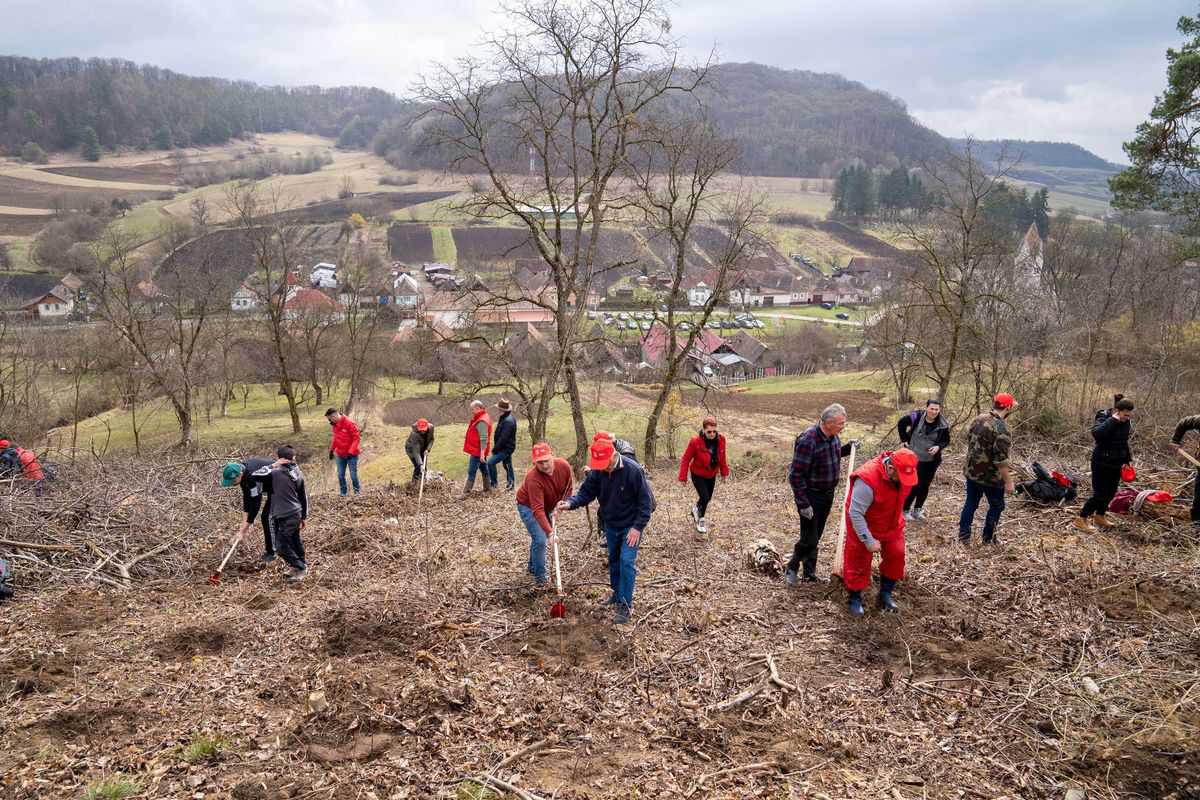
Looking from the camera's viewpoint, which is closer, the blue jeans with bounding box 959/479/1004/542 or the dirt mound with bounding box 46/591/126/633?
the dirt mound with bounding box 46/591/126/633

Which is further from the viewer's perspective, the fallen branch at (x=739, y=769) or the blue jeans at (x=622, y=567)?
the blue jeans at (x=622, y=567)

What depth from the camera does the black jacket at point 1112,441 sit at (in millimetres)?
7582

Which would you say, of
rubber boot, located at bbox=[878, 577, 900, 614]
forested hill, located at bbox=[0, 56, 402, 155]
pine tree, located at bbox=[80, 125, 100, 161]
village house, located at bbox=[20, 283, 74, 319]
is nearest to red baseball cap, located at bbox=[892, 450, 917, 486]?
rubber boot, located at bbox=[878, 577, 900, 614]

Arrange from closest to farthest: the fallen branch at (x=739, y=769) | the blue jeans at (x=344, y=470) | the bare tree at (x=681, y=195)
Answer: the fallen branch at (x=739, y=769), the blue jeans at (x=344, y=470), the bare tree at (x=681, y=195)

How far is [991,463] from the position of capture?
24.4 ft

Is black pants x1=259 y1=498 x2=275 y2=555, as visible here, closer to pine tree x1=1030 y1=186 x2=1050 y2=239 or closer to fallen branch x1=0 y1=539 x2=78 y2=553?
fallen branch x1=0 y1=539 x2=78 y2=553

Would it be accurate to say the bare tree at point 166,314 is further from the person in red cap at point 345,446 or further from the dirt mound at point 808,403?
the dirt mound at point 808,403

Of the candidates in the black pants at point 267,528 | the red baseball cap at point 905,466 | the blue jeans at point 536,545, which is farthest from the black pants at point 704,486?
the black pants at point 267,528

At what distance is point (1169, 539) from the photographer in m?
7.62

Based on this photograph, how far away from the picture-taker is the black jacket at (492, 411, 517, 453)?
38.0ft

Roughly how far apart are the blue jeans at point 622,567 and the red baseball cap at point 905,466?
231 cm

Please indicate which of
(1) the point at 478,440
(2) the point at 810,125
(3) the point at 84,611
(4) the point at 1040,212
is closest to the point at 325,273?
(1) the point at 478,440

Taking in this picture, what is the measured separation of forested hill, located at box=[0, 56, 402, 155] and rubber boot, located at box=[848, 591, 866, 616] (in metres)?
129

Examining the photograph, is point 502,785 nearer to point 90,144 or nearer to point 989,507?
point 989,507
